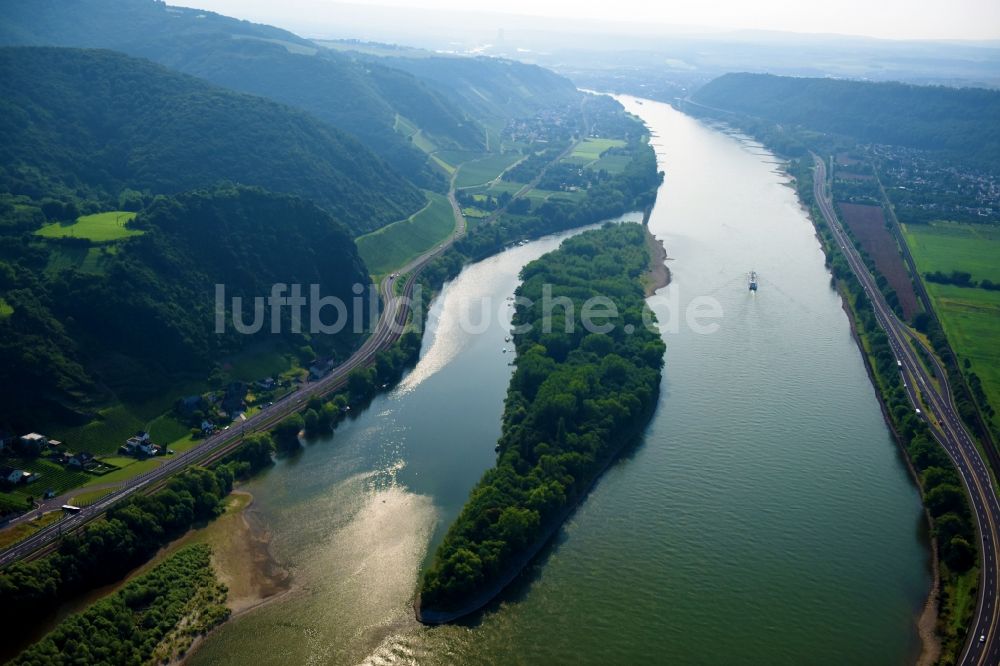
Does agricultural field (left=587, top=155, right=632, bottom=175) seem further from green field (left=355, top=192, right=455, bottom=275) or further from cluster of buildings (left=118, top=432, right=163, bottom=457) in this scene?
cluster of buildings (left=118, top=432, right=163, bottom=457)

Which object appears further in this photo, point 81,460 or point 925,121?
point 925,121

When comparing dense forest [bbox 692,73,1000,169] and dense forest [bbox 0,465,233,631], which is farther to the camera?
dense forest [bbox 692,73,1000,169]

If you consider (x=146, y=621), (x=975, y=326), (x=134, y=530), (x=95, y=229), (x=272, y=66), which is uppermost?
(x=272, y=66)

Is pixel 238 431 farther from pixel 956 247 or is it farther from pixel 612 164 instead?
pixel 612 164

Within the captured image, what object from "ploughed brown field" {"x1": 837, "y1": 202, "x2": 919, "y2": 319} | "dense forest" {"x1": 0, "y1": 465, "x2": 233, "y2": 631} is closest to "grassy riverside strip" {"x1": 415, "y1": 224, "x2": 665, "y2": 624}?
"dense forest" {"x1": 0, "y1": 465, "x2": 233, "y2": 631}

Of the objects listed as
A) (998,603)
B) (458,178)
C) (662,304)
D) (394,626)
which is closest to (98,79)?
(458,178)

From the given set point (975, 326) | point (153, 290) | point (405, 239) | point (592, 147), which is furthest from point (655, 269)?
point (592, 147)
